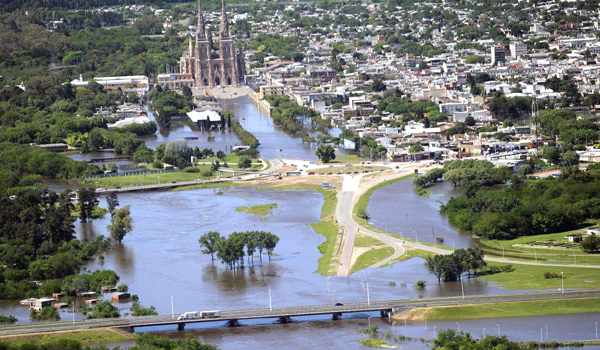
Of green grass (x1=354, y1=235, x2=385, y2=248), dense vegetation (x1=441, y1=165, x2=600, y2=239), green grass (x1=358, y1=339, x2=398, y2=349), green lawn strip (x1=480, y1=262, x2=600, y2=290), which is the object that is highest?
dense vegetation (x1=441, y1=165, x2=600, y2=239)

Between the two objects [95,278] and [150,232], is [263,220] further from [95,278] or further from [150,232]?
[95,278]

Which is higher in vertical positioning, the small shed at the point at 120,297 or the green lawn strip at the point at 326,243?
the small shed at the point at 120,297

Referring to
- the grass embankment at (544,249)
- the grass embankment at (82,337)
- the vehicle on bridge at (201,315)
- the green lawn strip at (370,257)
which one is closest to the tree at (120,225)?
the green lawn strip at (370,257)

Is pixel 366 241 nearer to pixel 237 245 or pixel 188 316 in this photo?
pixel 237 245

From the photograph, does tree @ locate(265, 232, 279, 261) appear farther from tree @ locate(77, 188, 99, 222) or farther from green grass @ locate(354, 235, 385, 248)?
tree @ locate(77, 188, 99, 222)

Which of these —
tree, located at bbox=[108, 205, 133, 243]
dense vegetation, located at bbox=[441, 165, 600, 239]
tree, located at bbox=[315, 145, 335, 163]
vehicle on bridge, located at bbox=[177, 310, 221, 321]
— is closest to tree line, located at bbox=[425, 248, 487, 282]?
dense vegetation, located at bbox=[441, 165, 600, 239]

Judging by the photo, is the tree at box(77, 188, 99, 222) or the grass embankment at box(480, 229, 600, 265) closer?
the grass embankment at box(480, 229, 600, 265)

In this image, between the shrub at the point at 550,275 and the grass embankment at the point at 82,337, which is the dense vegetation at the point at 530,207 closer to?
the shrub at the point at 550,275
